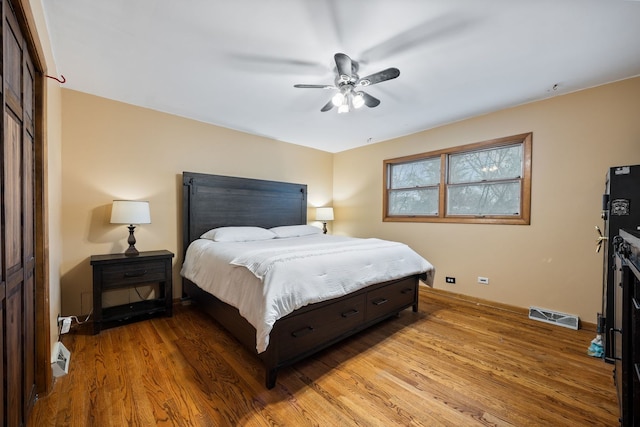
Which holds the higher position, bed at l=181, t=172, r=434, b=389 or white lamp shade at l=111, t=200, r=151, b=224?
white lamp shade at l=111, t=200, r=151, b=224

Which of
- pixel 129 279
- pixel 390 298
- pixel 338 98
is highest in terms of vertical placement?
pixel 338 98

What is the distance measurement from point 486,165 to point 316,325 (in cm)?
302

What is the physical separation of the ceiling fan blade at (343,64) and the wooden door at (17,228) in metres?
1.62

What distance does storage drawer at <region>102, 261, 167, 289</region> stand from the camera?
102 inches

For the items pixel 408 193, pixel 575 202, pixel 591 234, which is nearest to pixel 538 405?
pixel 591 234

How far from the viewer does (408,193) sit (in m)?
4.25

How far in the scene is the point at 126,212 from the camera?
2721 millimetres

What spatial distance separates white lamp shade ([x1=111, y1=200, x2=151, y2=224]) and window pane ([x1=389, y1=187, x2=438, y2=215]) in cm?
353

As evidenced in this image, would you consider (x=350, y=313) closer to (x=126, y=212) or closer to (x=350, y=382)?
(x=350, y=382)

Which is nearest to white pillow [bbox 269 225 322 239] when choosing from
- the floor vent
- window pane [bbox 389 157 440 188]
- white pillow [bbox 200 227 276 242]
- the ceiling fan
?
white pillow [bbox 200 227 276 242]

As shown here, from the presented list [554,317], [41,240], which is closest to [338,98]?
[41,240]

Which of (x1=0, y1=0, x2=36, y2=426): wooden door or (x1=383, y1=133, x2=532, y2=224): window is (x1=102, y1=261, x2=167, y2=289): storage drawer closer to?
(x1=0, y1=0, x2=36, y2=426): wooden door

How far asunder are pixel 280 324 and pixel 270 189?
107 inches

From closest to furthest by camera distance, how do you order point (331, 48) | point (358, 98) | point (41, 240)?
point (41, 240) → point (331, 48) → point (358, 98)
